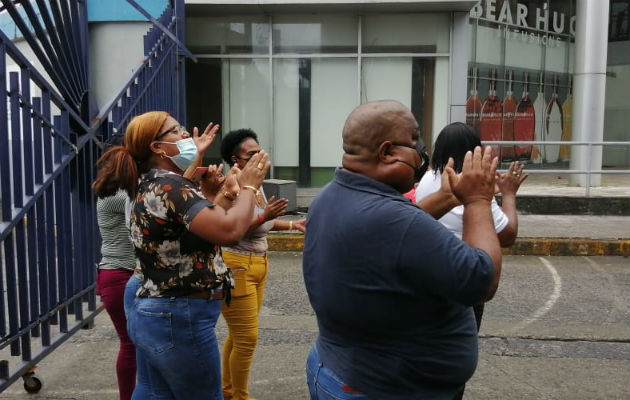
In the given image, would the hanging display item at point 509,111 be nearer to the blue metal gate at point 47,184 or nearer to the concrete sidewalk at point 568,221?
the concrete sidewalk at point 568,221

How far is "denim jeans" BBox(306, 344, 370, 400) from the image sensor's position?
2000 mm

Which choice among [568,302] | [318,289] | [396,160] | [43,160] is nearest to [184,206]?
[318,289]

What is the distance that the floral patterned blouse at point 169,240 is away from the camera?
252cm

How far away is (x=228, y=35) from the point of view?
11.8m

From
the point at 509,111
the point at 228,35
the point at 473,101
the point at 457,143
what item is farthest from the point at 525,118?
the point at 457,143

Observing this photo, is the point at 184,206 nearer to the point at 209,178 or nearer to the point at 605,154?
the point at 209,178

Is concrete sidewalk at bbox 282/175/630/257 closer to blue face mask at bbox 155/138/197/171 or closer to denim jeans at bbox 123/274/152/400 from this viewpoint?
denim jeans at bbox 123/274/152/400

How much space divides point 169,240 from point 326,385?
914mm

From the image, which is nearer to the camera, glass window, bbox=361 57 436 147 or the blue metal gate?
the blue metal gate

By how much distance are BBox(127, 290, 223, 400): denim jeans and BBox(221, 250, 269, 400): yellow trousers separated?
917 mm

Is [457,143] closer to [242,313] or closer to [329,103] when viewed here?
[242,313]

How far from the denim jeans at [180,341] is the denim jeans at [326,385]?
63 cm

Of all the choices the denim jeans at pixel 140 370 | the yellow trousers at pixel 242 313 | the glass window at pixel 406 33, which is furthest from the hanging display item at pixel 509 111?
the denim jeans at pixel 140 370

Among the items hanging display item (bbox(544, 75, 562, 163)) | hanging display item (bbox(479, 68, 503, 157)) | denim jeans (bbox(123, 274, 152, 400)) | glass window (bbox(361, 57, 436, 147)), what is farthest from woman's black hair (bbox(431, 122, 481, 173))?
hanging display item (bbox(544, 75, 562, 163))
